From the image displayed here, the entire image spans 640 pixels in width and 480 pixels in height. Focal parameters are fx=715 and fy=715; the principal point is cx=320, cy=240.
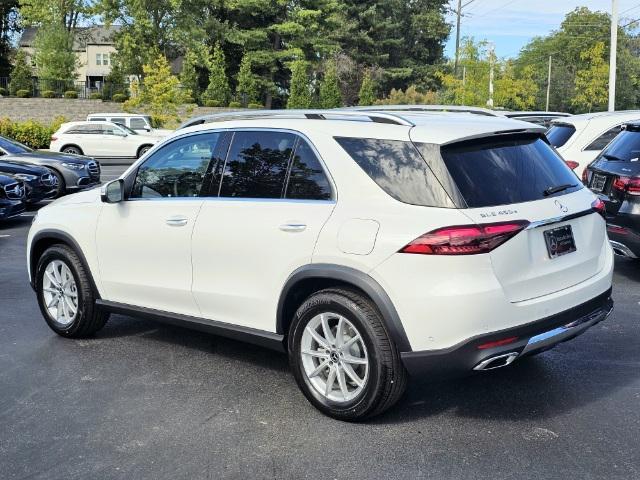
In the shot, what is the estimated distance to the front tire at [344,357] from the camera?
385 centimetres

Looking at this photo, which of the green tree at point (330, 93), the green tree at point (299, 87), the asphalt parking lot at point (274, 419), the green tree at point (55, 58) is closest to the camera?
the asphalt parking lot at point (274, 419)

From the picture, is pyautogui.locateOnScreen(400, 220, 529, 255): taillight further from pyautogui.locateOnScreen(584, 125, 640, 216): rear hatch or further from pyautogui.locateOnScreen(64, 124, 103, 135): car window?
pyautogui.locateOnScreen(64, 124, 103, 135): car window

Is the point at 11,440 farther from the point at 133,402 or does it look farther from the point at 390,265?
the point at 390,265

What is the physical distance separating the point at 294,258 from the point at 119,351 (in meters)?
2.12

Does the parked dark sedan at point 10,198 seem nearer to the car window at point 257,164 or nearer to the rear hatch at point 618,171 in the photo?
the car window at point 257,164

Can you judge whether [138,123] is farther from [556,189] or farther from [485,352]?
[485,352]

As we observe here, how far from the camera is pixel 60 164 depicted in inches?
623

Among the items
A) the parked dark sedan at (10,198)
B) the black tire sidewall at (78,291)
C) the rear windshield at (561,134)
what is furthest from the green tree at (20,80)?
the black tire sidewall at (78,291)

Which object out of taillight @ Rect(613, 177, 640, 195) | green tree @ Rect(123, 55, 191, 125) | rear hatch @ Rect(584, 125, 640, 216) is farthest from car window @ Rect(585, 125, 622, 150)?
green tree @ Rect(123, 55, 191, 125)

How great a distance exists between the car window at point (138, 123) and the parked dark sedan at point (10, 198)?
20.6 m

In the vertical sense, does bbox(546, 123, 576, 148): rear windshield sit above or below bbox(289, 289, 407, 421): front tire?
above

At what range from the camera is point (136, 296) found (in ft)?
17.2

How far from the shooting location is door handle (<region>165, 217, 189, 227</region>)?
482cm

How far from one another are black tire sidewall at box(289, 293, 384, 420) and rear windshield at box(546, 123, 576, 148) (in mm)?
6514
